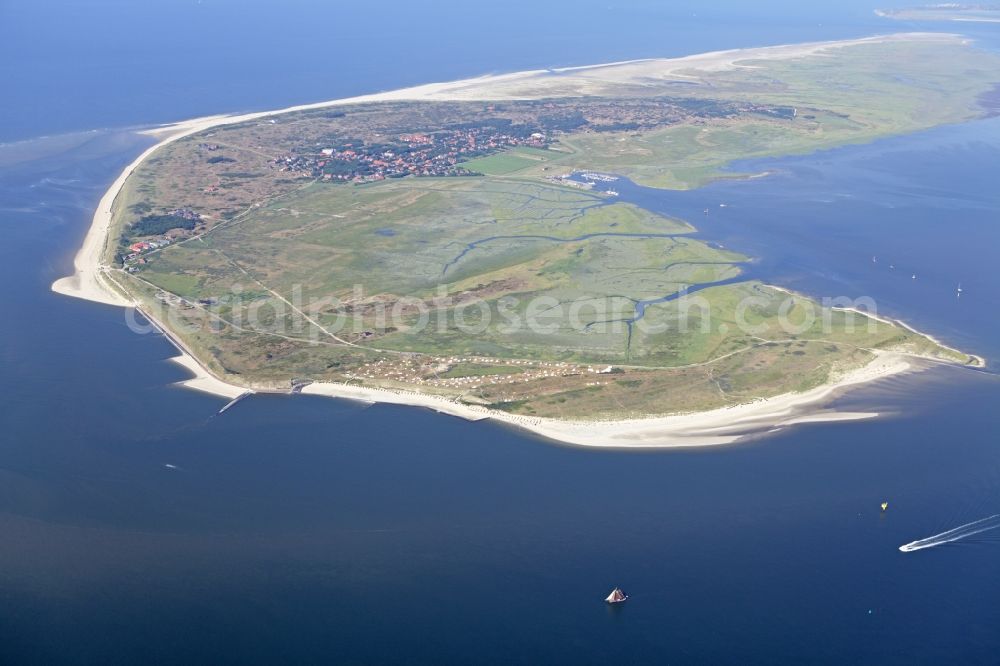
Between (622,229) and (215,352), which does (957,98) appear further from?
(215,352)

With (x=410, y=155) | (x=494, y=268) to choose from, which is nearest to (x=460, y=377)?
(x=494, y=268)

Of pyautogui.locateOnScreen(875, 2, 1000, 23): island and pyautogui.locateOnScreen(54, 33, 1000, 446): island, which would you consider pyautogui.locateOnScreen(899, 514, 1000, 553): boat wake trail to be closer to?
pyautogui.locateOnScreen(54, 33, 1000, 446): island

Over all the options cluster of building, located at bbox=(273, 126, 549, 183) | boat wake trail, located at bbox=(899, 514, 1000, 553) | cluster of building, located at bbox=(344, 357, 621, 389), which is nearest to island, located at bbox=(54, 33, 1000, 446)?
cluster of building, located at bbox=(344, 357, 621, 389)

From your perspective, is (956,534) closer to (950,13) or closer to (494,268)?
(494,268)

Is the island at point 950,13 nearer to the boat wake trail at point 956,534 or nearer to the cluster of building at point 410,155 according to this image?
the cluster of building at point 410,155

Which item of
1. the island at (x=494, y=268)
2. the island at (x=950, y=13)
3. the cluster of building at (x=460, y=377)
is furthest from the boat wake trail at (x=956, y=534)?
the island at (x=950, y=13)

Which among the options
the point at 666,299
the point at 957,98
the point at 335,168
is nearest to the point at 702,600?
the point at 666,299

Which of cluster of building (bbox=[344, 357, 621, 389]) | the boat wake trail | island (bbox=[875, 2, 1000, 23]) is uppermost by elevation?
island (bbox=[875, 2, 1000, 23])
